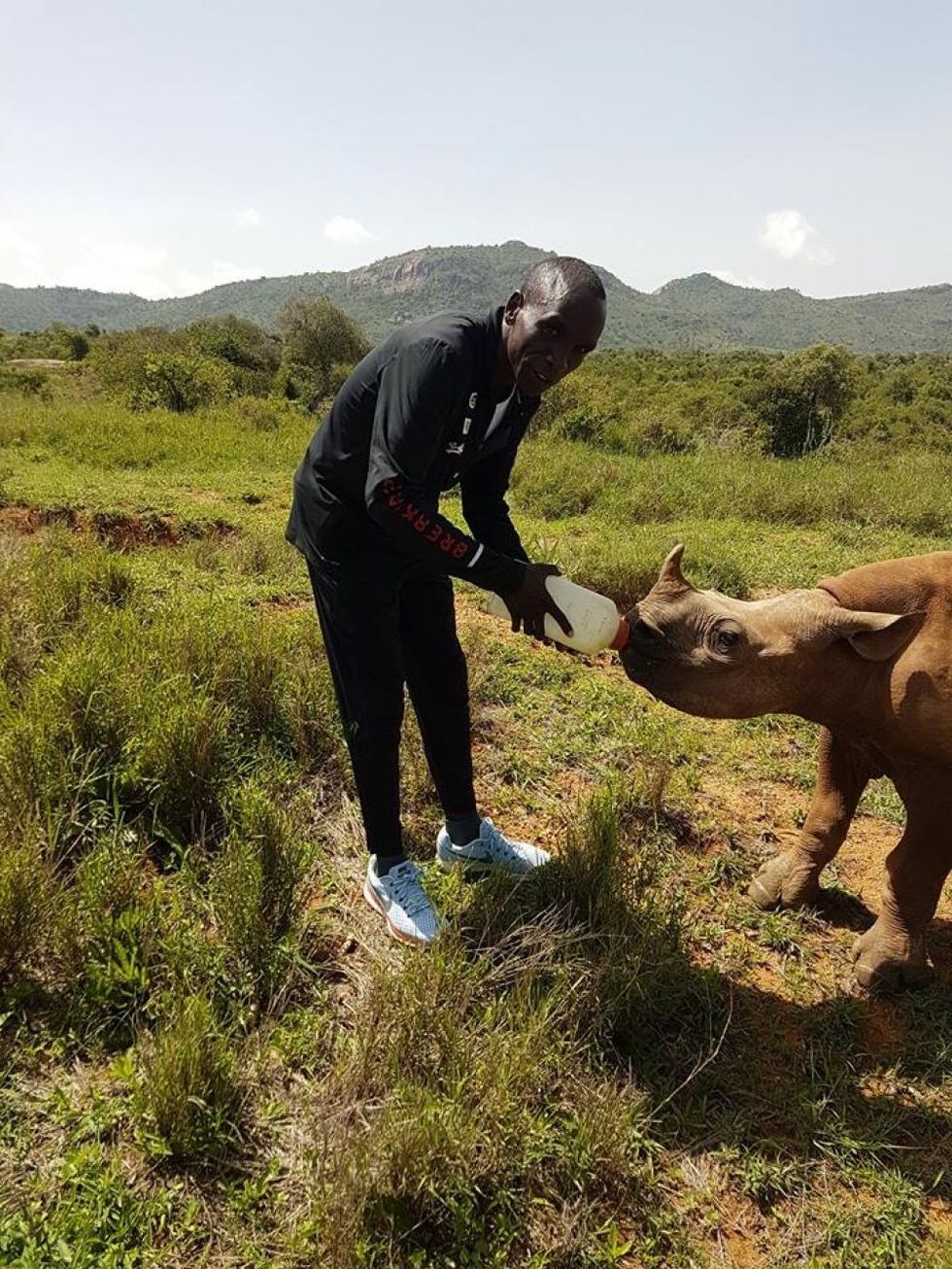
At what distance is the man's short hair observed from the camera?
6.15 feet

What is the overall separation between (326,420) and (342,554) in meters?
0.38

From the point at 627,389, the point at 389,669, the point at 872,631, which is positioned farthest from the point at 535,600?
the point at 627,389

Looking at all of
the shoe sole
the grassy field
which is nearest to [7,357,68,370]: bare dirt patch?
the grassy field

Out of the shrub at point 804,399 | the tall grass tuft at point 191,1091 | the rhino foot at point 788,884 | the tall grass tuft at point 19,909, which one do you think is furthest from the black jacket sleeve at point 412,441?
the shrub at point 804,399

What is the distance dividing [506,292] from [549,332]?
6233 inches

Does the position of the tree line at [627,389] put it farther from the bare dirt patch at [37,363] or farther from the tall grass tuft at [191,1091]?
the tall grass tuft at [191,1091]

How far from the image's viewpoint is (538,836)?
3139 millimetres

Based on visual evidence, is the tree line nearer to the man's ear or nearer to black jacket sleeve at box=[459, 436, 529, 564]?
black jacket sleeve at box=[459, 436, 529, 564]

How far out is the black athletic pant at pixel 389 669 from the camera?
2195mm

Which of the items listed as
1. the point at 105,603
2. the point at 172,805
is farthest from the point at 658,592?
the point at 105,603

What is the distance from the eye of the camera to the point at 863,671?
2385mm

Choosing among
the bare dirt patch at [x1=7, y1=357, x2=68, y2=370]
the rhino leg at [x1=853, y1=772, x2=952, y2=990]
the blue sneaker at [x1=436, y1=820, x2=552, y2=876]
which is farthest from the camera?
the bare dirt patch at [x1=7, y1=357, x2=68, y2=370]

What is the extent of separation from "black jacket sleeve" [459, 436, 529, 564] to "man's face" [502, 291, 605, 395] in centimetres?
54

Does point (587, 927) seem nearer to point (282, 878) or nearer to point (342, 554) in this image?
point (282, 878)
